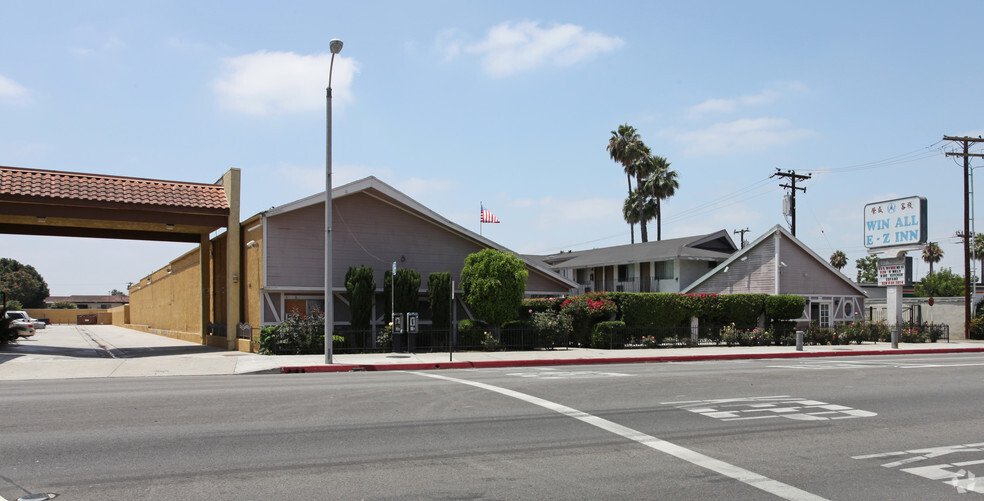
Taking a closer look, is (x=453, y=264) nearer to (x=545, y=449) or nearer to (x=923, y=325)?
(x=545, y=449)

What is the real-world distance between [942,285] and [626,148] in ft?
157

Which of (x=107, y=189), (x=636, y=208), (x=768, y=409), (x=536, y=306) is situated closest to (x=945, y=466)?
(x=768, y=409)

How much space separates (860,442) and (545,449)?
4.19 m

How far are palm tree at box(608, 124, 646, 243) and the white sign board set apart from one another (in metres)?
20.2

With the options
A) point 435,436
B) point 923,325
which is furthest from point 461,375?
point 923,325

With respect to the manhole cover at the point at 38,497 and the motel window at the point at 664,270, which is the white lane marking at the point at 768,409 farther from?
the motel window at the point at 664,270

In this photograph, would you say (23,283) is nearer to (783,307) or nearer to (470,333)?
(470,333)

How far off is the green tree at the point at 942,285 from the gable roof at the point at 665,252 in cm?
4342

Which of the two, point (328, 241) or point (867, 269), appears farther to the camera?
point (867, 269)

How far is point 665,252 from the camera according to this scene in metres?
41.8

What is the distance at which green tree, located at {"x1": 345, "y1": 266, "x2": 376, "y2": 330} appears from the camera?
76.3 ft

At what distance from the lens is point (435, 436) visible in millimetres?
8617

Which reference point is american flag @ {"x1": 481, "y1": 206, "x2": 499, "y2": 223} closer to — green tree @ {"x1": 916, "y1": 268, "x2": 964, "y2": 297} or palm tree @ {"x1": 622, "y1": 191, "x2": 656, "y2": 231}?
palm tree @ {"x1": 622, "y1": 191, "x2": 656, "y2": 231}

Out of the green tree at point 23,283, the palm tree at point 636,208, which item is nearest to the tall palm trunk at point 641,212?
the palm tree at point 636,208
